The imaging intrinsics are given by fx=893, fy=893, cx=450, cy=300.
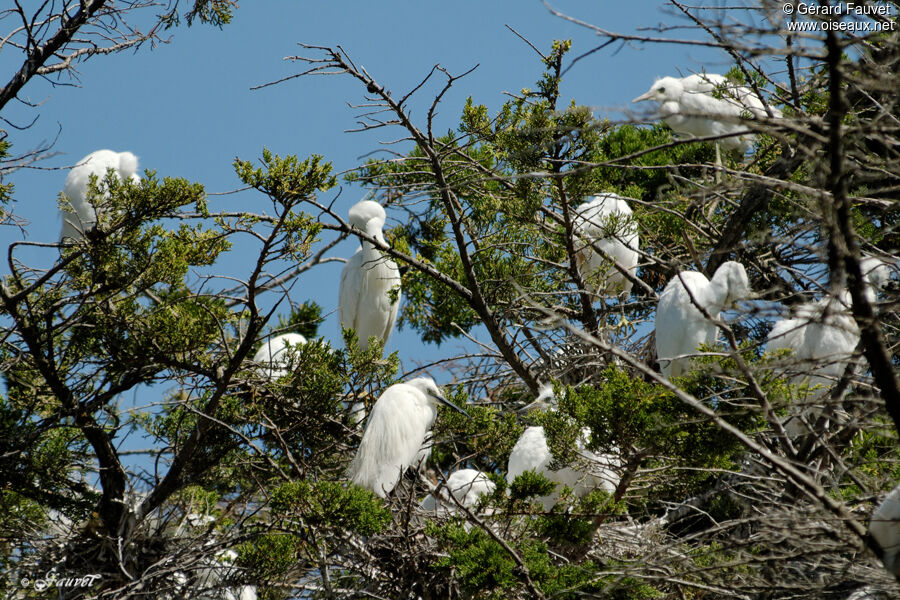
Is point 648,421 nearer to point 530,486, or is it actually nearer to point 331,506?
point 530,486

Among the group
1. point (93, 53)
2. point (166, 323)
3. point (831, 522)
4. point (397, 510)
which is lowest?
point (831, 522)

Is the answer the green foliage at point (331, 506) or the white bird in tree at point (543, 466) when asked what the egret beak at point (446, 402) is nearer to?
the white bird in tree at point (543, 466)

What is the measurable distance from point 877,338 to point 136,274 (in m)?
2.87

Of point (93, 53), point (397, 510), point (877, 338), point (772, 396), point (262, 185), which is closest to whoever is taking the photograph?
point (877, 338)

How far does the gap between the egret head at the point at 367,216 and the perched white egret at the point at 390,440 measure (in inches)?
51.3

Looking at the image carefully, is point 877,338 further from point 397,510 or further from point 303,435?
point 303,435

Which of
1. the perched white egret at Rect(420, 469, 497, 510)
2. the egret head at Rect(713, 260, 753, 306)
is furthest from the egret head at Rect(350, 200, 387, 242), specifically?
the egret head at Rect(713, 260, 753, 306)

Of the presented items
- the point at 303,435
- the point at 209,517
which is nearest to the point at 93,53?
the point at 303,435

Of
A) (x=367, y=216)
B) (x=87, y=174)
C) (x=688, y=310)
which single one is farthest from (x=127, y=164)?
(x=688, y=310)

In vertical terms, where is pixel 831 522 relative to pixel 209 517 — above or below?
below

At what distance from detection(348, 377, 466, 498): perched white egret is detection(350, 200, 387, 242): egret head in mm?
1302

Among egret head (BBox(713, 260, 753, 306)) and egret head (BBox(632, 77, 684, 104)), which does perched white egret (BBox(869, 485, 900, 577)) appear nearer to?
Result: egret head (BBox(713, 260, 753, 306))

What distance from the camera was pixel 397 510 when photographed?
3539 millimetres

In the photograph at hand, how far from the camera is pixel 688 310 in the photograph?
13.4ft
